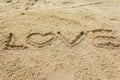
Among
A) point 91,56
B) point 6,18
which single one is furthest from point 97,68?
point 6,18

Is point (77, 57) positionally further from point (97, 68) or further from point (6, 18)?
point (6, 18)

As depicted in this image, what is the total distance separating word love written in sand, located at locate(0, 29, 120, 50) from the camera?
191 centimetres

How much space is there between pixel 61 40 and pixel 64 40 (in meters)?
0.03

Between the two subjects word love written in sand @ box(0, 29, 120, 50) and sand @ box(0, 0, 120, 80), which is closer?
sand @ box(0, 0, 120, 80)

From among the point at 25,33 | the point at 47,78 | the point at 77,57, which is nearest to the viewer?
the point at 47,78

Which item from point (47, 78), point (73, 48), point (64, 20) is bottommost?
point (47, 78)

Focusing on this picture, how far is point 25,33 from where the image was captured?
6.91ft

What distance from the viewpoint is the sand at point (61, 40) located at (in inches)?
64.2

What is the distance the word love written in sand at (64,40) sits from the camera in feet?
6.27

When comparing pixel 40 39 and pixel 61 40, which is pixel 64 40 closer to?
pixel 61 40

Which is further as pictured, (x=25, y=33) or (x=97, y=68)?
(x=25, y=33)

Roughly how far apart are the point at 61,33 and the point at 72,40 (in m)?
0.18

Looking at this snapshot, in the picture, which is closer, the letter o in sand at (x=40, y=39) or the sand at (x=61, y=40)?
the sand at (x=61, y=40)

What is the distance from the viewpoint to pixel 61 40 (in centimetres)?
198
